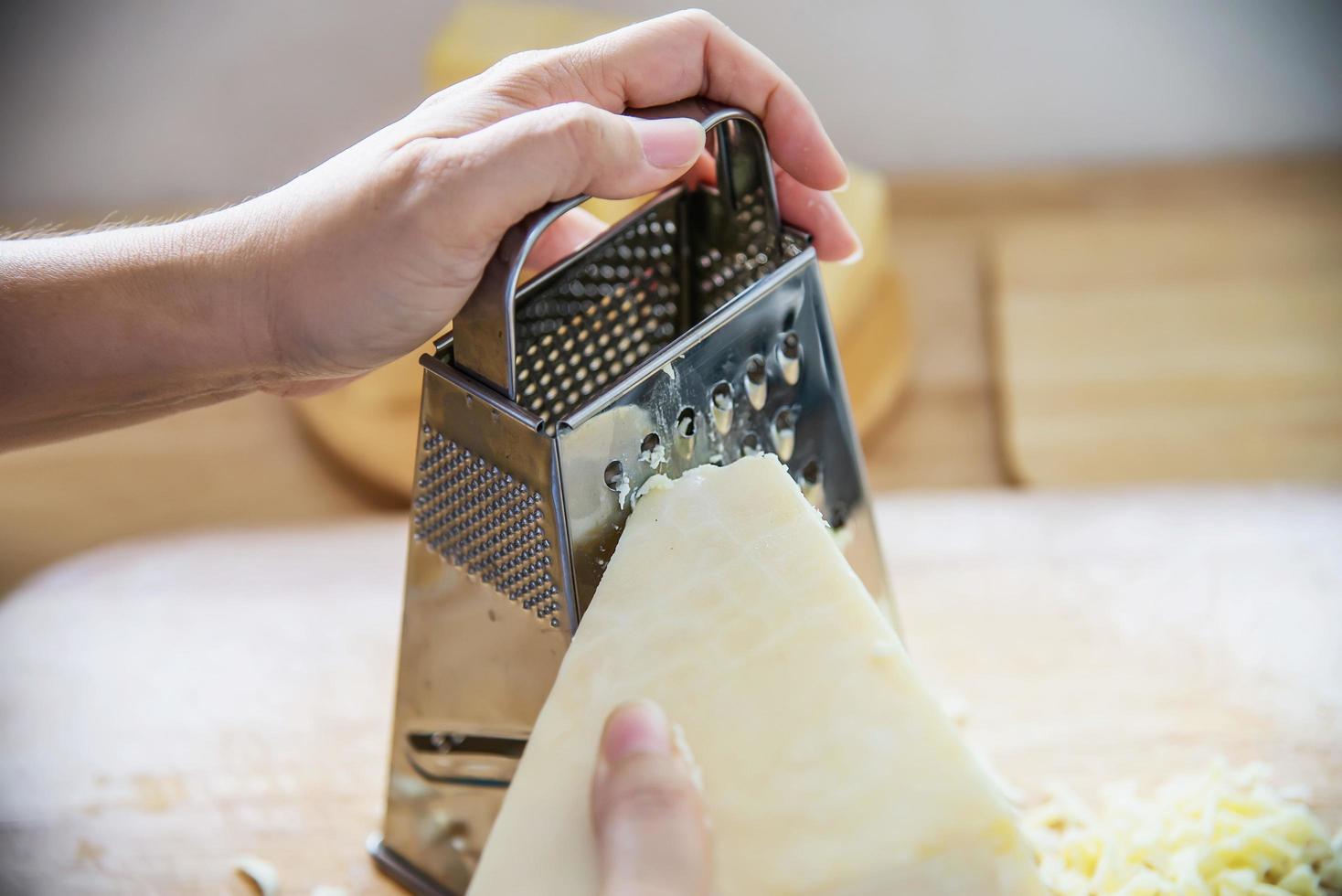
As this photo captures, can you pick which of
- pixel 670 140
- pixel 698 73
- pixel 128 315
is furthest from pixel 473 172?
pixel 128 315

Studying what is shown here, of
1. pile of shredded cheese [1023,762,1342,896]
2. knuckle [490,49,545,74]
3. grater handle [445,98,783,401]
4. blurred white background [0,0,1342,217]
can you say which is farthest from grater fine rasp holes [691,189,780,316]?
blurred white background [0,0,1342,217]

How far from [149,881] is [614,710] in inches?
26.3

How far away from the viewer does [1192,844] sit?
125cm

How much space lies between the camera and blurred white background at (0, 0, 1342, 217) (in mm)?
2162

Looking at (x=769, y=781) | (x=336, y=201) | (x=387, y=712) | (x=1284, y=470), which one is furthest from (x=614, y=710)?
(x=1284, y=470)

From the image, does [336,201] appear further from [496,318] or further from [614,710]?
[614,710]

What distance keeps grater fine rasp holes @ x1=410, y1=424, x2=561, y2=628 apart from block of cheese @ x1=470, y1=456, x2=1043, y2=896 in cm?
7

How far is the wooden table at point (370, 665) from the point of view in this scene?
137 cm

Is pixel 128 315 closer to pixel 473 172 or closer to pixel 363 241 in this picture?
pixel 363 241

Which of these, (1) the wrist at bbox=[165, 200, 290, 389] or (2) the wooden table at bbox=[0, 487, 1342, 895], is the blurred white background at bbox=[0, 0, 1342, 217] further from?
(1) the wrist at bbox=[165, 200, 290, 389]

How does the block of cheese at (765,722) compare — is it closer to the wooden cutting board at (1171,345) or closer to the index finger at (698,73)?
the index finger at (698,73)

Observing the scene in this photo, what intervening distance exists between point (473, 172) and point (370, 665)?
780 millimetres

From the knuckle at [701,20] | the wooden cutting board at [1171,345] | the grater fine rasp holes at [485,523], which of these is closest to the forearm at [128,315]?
the grater fine rasp holes at [485,523]

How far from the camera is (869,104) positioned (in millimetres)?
2248
